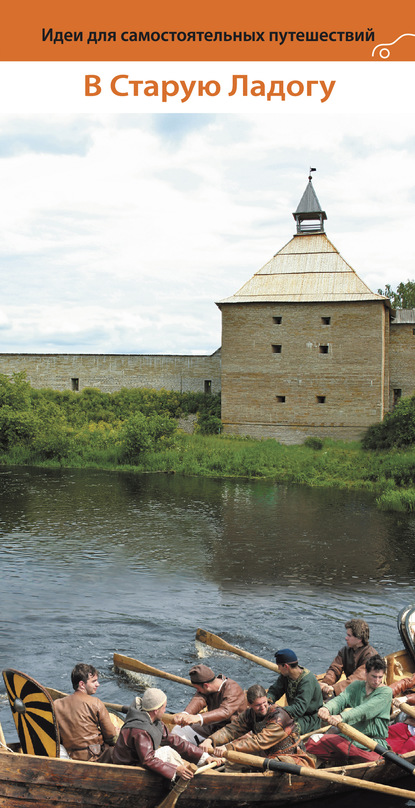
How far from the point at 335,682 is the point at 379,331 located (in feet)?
90.0

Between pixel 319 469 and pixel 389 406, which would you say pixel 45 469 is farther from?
pixel 389 406

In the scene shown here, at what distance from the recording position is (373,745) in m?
6.49

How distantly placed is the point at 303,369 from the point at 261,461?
652 cm

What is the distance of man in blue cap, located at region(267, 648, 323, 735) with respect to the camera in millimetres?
6941

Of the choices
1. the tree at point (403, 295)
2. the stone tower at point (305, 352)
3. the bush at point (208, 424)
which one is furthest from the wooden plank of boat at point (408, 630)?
the tree at point (403, 295)

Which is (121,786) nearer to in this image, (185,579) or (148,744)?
(148,744)

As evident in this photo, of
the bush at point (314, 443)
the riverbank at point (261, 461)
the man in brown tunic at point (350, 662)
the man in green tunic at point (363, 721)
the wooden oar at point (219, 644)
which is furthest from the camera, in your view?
the bush at point (314, 443)

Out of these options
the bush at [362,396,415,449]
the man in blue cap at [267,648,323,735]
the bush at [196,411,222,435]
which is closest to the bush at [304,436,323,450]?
the bush at [362,396,415,449]

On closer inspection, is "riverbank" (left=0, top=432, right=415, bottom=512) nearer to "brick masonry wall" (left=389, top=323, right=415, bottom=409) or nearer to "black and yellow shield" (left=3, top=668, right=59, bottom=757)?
"brick masonry wall" (left=389, top=323, right=415, bottom=409)

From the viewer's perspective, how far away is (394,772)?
680 centimetres

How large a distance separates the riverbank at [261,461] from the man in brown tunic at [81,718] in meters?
19.5

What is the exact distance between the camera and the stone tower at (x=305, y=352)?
33.7m

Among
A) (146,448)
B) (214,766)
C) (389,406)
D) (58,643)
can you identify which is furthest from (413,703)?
(389,406)

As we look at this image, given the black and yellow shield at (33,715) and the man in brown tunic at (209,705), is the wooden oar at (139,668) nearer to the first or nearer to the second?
the man in brown tunic at (209,705)
